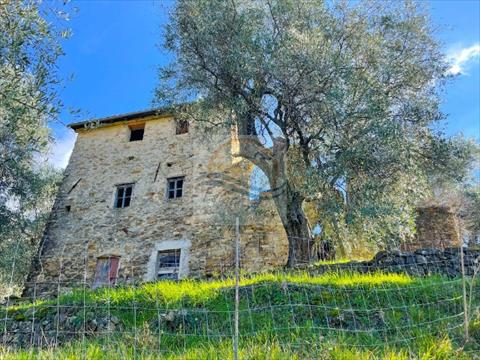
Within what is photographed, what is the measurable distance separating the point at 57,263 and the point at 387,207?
37.1 feet

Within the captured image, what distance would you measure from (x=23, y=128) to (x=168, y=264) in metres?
6.27

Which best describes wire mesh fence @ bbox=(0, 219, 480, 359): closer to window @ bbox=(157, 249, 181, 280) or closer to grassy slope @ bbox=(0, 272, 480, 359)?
grassy slope @ bbox=(0, 272, 480, 359)

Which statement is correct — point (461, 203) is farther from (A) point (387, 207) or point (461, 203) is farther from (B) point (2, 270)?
(B) point (2, 270)

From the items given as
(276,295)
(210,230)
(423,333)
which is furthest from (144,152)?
(423,333)

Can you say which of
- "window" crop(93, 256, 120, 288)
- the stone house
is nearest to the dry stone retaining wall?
the stone house

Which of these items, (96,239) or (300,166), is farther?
(96,239)

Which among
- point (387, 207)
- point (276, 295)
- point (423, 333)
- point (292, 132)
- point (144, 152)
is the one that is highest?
point (144, 152)

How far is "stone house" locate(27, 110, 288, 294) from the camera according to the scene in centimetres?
1309

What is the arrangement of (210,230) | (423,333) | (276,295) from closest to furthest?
1. (423,333)
2. (276,295)
3. (210,230)

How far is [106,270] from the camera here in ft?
46.2

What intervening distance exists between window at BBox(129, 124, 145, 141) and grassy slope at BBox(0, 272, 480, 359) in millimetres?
9455

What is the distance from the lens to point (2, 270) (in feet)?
47.0

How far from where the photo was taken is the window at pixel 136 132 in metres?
17.0

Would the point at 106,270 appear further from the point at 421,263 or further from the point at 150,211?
the point at 421,263
